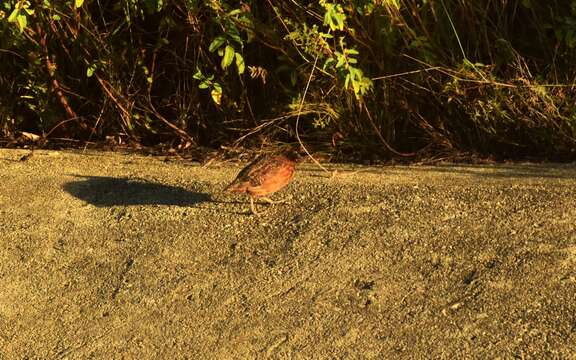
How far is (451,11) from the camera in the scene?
6.65 m

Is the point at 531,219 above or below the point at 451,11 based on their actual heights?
below

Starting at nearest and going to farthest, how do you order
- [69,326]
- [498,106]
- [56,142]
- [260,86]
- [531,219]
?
[69,326], [531,219], [498,106], [260,86], [56,142]

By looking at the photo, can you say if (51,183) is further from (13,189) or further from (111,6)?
(111,6)

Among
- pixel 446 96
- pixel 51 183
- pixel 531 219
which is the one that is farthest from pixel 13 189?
pixel 531 219

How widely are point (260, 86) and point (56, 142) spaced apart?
6.09ft

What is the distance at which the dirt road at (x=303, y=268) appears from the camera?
4.37 metres

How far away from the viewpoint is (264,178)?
554 cm

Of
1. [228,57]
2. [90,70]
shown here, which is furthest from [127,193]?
[90,70]

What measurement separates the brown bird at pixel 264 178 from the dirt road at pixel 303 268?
0.15m

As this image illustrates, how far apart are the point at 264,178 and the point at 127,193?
3.80 ft

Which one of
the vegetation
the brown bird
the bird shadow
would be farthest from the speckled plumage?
the vegetation

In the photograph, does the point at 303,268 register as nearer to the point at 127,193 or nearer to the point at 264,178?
the point at 264,178

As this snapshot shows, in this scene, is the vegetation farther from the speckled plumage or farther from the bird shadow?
the bird shadow

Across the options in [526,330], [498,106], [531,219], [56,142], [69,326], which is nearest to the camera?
[526,330]
